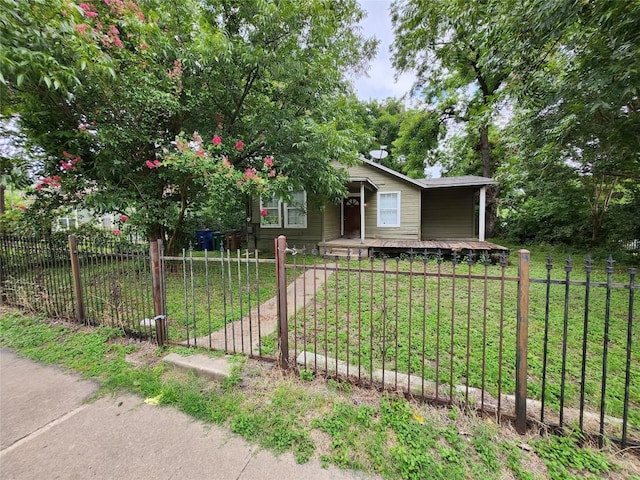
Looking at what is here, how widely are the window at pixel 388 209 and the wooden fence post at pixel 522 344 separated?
372 inches

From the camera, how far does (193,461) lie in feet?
6.17

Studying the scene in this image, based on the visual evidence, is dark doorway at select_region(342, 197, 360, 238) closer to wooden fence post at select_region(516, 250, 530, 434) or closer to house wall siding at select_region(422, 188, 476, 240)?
house wall siding at select_region(422, 188, 476, 240)

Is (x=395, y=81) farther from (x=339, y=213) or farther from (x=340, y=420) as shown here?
(x=340, y=420)

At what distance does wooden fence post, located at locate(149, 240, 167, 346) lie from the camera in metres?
3.28

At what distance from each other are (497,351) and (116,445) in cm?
379

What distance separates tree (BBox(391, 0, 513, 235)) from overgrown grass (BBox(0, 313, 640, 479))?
5.84 m

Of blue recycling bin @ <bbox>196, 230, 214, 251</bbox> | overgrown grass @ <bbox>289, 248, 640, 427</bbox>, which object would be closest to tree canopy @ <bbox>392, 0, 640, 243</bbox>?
overgrown grass @ <bbox>289, 248, 640, 427</bbox>

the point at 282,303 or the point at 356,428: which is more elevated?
the point at 282,303

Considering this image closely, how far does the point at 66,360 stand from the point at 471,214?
14.1 m

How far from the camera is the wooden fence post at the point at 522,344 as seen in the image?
2.06 m

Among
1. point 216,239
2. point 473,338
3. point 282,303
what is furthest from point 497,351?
point 216,239

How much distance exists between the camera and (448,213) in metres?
13.2

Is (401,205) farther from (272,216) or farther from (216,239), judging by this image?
(216,239)

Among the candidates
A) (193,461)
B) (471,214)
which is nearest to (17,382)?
(193,461)
